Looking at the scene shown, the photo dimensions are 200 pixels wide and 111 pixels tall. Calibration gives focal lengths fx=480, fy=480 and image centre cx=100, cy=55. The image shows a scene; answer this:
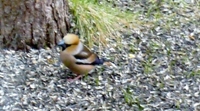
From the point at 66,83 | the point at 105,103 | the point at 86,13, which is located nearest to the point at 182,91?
the point at 105,103

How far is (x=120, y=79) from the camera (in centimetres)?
432

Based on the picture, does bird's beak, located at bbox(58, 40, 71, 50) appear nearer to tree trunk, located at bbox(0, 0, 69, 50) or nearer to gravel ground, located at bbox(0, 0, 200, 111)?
gravel ground, located at bbox(0, 0, 200, 111)

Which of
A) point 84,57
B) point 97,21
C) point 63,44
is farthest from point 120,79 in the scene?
point 97,21

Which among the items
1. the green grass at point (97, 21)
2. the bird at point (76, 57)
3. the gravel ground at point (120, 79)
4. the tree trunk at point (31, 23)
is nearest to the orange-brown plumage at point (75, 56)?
the bird at point (76, 57)

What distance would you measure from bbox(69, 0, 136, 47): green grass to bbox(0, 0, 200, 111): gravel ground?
0.41 ft

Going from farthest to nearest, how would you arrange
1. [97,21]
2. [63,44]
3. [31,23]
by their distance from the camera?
1. [97,21]
2. [31,23]
3. [63,44]

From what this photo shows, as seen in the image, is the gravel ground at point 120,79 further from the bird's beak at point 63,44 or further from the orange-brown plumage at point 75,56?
the bird's beak at point 63,44

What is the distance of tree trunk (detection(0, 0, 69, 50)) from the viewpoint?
4406 millimetres

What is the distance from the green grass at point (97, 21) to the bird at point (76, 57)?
0.62 metres

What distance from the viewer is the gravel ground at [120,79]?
401 centimetres

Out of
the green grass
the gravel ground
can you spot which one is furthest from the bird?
the green grass

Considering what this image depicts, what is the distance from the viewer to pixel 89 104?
4.00 metres

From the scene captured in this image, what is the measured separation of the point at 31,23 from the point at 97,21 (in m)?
0.80

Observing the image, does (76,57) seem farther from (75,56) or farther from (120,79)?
(120,79)
